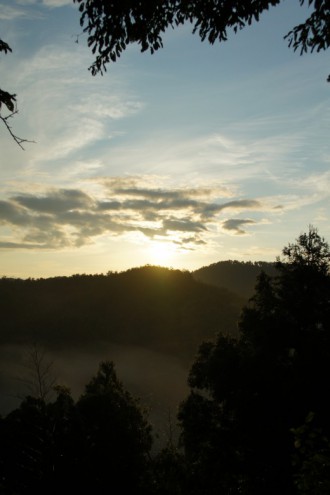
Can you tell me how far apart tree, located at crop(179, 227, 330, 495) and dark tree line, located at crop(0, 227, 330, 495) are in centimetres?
4

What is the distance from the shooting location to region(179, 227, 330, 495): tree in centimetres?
1474

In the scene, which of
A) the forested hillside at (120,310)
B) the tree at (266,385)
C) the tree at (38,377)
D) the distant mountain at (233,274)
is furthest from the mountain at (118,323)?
the tree at (266,385)

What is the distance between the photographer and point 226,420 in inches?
648

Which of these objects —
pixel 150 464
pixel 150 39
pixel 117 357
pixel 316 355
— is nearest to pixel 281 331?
pixel 316 355

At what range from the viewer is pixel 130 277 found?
133m

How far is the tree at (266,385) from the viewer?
48.4 ft

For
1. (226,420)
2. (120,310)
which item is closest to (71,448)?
(226,420)

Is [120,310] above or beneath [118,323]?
above

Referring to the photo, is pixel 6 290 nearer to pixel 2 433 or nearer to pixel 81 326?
pixel 81 326

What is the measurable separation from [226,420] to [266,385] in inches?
96.7

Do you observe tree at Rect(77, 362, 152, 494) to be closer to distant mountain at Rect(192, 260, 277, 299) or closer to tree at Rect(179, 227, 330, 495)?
tree at Rect(179, 227, 330, 495)

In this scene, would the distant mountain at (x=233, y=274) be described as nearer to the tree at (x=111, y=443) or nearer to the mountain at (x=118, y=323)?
the mountain at (x=118, y=323)

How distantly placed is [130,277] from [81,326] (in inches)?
933

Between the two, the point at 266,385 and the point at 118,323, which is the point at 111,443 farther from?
the point at 118,323
